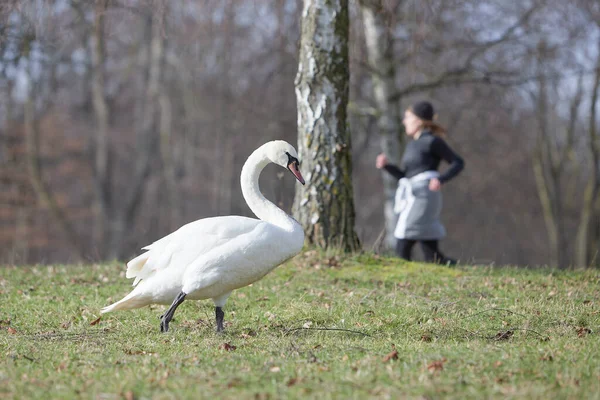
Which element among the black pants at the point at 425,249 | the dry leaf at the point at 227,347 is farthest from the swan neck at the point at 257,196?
the black pants at the point at 425,249

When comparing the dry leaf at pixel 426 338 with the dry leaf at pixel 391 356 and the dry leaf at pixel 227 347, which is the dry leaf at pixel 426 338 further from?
the dry leaf at pixel 227 347

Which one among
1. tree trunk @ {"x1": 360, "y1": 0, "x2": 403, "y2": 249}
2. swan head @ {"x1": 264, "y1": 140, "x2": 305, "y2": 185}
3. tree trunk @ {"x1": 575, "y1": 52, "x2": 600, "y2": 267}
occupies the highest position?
tree trunk @ {"x1": 360, "y1": 0, "x2": 403, "y2": 249}

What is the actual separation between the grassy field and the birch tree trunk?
0.55 meters

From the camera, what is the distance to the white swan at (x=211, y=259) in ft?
19.1

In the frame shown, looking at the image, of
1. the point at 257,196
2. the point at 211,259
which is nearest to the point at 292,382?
the point at 211,259

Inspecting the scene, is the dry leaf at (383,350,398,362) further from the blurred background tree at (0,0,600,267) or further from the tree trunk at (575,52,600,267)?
Result: the tree trunk at (575,52,600,267)

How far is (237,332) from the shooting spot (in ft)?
20.7

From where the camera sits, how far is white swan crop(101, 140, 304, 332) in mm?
5824

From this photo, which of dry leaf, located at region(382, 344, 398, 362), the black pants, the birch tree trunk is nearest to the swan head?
dry leaf, located at region(382, 344, 398, 362)

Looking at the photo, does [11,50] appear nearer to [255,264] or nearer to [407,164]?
[407,164]

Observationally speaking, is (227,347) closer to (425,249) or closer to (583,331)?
(583,331)

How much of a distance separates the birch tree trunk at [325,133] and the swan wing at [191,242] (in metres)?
3.67

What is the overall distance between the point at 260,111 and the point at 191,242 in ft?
64.4

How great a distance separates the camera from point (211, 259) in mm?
5812
